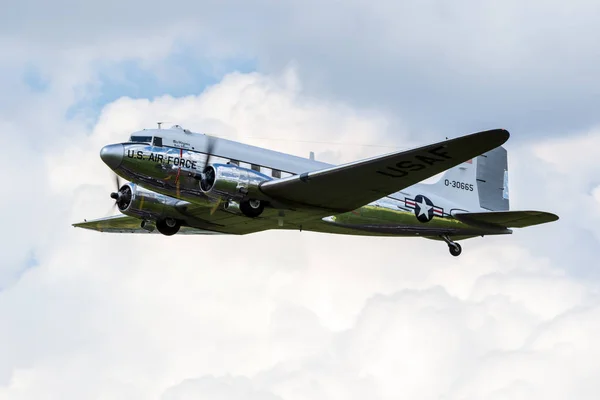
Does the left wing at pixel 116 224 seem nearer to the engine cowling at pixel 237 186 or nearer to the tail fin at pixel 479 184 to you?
the engine cowling at pixel 237 186

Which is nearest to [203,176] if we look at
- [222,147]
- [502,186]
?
[222,147]

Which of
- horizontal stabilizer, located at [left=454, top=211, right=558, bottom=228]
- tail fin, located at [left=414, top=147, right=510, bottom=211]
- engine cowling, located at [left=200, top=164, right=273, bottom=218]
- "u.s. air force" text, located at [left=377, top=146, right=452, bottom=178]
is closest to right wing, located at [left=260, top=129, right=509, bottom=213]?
"u.s. air force" text, located at [left=377, top=146, right=452, bottom=178]

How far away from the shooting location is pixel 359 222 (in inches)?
1233

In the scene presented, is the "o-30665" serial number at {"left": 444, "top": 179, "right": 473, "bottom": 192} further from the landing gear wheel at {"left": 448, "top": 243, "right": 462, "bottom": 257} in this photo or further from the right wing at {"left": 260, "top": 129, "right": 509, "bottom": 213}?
the right wing at {"left": 260, "top": 129, "right": 509, "bottom": 213}

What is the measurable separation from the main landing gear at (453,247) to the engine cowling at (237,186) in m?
7.26

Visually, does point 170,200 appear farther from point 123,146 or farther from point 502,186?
point 502,186

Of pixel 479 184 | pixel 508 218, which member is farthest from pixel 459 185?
pixel 508 218

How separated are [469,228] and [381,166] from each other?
6603 millimetres

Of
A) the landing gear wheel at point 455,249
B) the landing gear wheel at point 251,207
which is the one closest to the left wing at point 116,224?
the landing gear wheel at point 251,207

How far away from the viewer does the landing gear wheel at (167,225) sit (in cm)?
3228

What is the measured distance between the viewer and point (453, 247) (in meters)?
33.1

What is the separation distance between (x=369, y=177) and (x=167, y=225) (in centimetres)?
738

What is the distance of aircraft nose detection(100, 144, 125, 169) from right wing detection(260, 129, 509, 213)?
A: 385 centimetres

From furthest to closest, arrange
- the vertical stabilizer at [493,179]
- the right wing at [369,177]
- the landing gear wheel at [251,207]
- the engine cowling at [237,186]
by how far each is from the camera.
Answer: the vertical stabilizer at [493,179], the landing gear wheel at [251,207], the engine cowling at [237,186], the right wing at [369,177]
